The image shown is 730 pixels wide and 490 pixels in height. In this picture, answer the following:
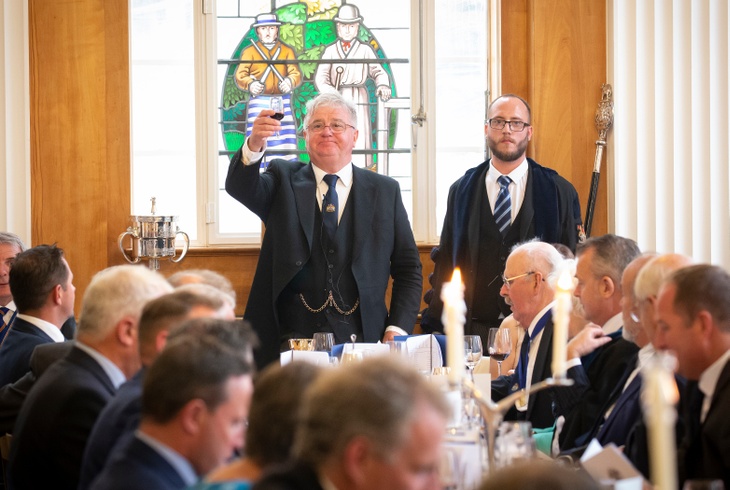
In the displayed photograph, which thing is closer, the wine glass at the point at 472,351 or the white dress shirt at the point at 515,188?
the wine glass at the point at 472,351

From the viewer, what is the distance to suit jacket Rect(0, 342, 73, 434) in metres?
3.78

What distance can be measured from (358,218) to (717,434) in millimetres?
2841

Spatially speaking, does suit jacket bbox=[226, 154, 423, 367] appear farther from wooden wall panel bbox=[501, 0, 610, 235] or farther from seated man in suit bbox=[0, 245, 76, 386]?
wooden wall panel bbox=[501, 0, 610, 235]

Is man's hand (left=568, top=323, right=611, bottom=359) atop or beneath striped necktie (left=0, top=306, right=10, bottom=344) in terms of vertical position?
atop

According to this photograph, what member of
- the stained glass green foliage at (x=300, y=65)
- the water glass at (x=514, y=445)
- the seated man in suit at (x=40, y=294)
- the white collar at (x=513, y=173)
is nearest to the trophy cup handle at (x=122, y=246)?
the stained glass green foliage at (x=300, y=65)

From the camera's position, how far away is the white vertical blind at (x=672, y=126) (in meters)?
6.38

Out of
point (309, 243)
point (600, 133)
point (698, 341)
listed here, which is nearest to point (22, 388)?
point (309, 243)

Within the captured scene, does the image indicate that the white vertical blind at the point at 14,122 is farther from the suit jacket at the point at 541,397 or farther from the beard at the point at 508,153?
the suit jacket at the point at 541,397

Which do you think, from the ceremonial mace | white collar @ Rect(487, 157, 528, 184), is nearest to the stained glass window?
the ceremonial mace

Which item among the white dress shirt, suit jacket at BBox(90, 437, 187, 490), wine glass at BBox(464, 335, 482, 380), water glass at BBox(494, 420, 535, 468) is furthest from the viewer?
the white dress shirt

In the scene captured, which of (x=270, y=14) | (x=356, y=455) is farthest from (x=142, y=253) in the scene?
(x=356, y=455)

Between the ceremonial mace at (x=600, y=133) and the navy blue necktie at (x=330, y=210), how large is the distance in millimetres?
1933

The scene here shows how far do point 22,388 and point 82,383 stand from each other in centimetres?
90

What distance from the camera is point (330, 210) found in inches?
210
